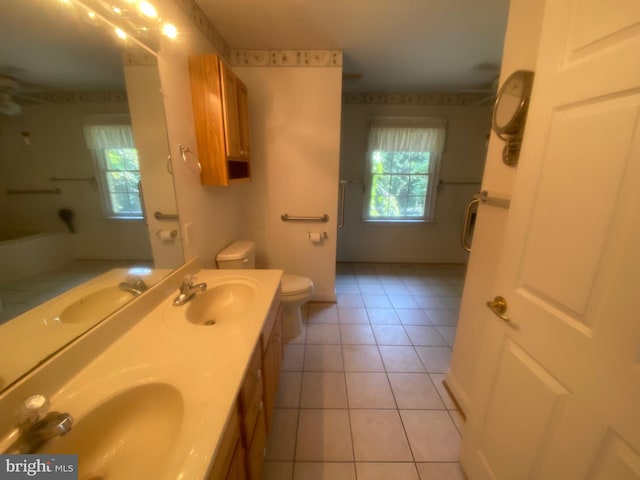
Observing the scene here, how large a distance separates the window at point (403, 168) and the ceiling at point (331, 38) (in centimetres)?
52

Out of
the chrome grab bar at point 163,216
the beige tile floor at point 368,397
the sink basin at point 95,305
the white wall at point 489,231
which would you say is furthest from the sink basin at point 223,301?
A: the white wall at point 489,231

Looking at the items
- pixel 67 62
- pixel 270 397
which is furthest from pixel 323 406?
pixel 67 62

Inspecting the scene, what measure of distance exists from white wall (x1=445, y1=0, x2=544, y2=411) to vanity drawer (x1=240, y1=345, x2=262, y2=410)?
97 cm

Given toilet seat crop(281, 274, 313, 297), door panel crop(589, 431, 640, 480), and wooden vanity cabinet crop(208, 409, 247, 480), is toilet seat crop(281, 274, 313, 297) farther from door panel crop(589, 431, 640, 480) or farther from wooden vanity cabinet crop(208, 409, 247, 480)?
door panel crop(589, 431, 640, 480)

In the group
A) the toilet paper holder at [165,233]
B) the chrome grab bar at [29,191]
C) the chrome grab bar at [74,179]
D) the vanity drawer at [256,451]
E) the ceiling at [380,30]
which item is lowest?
the vanity drawer at [256,451]

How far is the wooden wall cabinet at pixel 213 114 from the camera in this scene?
56.9 inches

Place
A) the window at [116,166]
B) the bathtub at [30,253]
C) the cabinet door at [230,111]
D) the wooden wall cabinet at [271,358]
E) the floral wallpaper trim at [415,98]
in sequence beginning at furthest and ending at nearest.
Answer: the floral wallpaper trim at [415,98]
the cabinet door at [230,111]
the wooden wall cabinet at [271,358]
the window at [116,166]
the bathtub at [30,253]

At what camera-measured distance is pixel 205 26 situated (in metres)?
1.66

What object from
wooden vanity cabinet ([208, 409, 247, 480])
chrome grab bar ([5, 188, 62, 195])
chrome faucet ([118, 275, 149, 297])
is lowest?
wooden vanity cabinet ([208, 409, 247, 480])

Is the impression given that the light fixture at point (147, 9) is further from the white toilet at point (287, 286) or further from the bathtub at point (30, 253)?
the white toilet at point (287, 286)

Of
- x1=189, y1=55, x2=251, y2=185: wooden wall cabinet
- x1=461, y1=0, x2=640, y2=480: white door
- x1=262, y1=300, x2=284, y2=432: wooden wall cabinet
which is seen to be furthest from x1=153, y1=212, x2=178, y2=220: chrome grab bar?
x1=461, y1=0, x2=640, y2=480: white door

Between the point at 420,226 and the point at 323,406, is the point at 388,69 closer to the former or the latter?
the point at 420,226

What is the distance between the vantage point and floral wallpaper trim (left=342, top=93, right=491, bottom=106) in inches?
130

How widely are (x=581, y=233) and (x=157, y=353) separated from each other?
130cm
